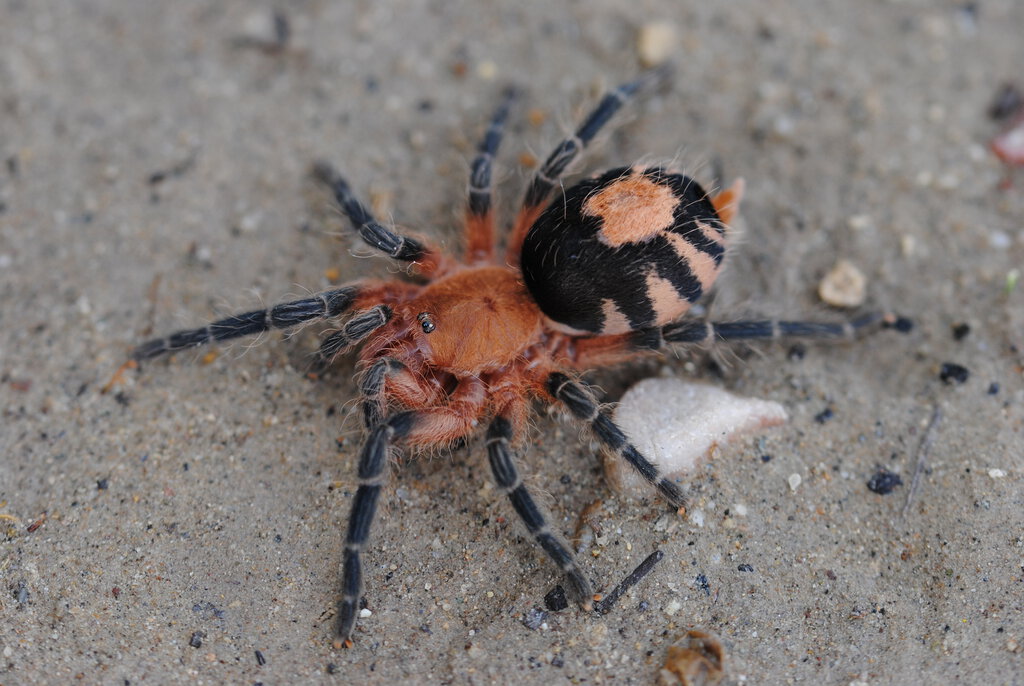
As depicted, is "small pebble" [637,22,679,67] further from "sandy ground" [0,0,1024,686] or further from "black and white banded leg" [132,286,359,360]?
"black and white banded leg" [132,286,359,360]

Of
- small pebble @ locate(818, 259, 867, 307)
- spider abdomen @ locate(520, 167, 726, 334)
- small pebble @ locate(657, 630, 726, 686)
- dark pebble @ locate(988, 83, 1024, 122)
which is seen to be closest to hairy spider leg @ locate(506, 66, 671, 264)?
spider abdomen @ locate(520, 167, 726, 334)

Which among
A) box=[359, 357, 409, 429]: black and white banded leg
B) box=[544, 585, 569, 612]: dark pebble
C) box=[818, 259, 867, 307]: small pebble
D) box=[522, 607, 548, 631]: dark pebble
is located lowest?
box=[522, 607, 548, 631]: dark pebble

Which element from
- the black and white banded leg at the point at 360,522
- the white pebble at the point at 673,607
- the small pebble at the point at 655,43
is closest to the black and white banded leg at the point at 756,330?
the white pebble at the point at 673,607

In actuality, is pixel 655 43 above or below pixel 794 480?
above

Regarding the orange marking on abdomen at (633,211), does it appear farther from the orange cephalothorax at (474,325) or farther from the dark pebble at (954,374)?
the dark pebble at (954,374)

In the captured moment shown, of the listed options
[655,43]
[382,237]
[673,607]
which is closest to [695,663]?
[673,607]

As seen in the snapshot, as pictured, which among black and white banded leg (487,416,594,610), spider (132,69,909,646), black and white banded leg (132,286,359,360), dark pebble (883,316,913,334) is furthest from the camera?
dark pebble (883,316,913,334)

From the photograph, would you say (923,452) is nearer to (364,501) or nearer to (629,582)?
(629,582)

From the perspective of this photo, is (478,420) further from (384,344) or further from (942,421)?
(942,421)
